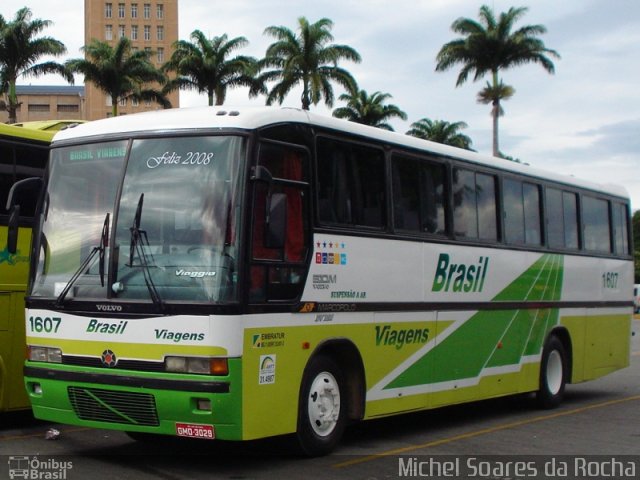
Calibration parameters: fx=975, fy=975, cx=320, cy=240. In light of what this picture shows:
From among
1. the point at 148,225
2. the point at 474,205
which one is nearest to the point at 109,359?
the point at 148,225

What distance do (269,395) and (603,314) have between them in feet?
29.9

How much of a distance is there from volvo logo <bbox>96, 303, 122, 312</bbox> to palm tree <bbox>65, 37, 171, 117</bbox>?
5376 centimetres

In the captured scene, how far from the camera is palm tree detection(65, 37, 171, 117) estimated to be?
61.8 metres

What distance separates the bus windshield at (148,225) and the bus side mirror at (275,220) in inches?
11.6

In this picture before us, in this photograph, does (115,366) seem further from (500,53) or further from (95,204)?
(500,53)

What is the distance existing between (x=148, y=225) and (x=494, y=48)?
168 ft

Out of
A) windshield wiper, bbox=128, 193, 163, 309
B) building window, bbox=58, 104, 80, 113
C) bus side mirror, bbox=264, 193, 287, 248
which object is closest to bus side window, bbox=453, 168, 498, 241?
bus side mirror, bbox=264, 193, 287, 248

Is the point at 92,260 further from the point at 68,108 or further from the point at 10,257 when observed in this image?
the point at 68,108

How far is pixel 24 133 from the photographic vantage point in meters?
11.6

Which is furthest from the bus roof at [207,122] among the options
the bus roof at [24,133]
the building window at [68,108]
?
the building window at [68,108]

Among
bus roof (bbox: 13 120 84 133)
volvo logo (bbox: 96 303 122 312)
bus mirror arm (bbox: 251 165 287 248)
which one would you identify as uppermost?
bus roof (bbox: 13 120 84 133)

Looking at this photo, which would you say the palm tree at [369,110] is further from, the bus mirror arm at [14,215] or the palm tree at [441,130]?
the bus mirror arm at [14,215]

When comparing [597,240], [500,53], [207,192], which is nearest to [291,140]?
[207,192]

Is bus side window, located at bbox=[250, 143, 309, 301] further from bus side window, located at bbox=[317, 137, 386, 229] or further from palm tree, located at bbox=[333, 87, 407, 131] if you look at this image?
palm tree, located at bbox=[333, 87, 407, 131]
